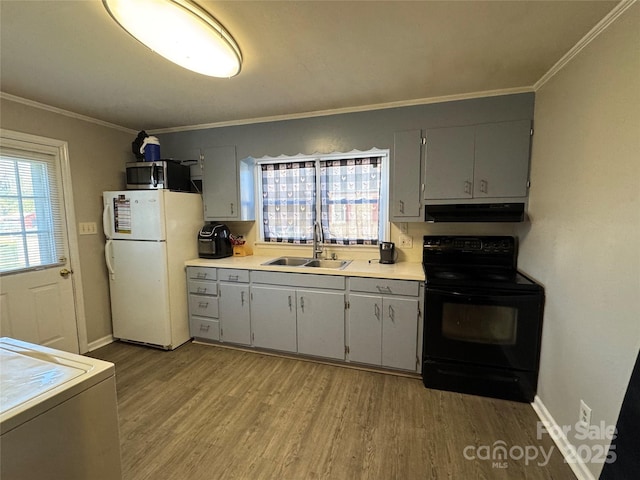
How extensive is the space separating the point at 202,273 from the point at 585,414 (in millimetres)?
3087

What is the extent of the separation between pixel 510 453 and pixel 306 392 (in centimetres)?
137

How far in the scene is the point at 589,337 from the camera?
1524 millimetres

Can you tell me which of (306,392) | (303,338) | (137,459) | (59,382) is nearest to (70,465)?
(59,382)

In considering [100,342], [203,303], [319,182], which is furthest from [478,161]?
[100,342]

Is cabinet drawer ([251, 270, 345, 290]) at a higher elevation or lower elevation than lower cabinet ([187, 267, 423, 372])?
higher

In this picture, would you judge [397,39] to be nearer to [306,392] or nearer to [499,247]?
[499,247]

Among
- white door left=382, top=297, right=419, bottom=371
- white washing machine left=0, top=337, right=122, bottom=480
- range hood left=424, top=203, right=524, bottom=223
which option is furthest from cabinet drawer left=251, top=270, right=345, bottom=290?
white washing machine left=0, top=337, right=122, bottom=480

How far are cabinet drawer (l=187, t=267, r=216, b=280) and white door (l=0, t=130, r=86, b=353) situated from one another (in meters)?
1.06

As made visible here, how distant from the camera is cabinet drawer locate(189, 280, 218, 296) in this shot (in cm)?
300

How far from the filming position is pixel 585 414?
1.52 metres

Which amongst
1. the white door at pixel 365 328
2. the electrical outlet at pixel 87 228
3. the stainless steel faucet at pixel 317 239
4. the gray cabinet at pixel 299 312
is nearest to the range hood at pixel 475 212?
the white door at pixel 365 328

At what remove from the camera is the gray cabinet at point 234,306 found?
2.89m

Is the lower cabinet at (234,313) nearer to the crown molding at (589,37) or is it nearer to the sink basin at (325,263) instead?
the sink basin at (325,263)

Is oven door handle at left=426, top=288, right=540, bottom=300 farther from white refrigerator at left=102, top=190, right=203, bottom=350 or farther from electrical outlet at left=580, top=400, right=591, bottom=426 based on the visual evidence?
white refrigerator at left=102, top=190, right=203, bottom=350
